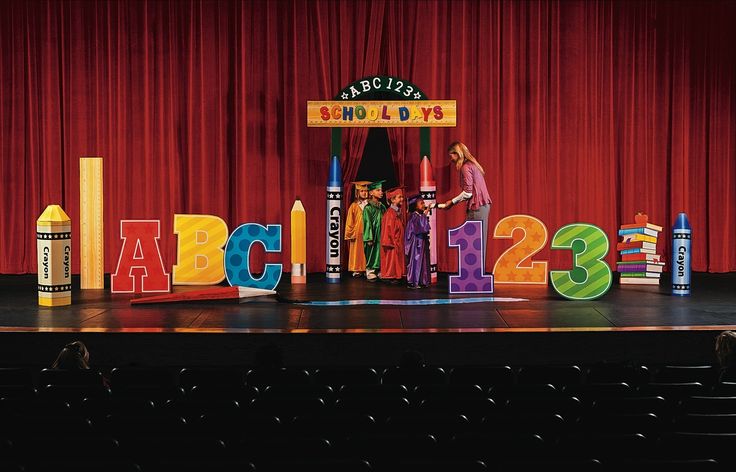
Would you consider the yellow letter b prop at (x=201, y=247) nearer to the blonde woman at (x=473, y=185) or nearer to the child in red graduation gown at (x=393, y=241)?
the child in red graduation gown at (x=393, y=241)

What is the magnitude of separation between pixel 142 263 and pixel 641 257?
18.6 feet

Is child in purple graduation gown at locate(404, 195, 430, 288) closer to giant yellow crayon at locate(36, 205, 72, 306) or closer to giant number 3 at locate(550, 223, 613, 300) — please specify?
giant number 3 at locate(550, 223, 613, 300)

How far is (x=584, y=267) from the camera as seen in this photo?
9.48 m

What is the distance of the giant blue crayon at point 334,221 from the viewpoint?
11.2 meters

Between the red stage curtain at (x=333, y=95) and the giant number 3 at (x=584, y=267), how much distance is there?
3.18m

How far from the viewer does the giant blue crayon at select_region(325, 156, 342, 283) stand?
36.7 ft

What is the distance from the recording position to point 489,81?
12719 mm

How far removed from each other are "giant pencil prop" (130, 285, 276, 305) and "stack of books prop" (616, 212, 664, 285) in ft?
13.9

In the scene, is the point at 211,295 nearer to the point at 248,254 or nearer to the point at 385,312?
the point at 248,254
